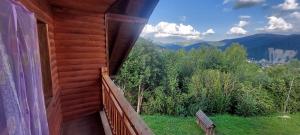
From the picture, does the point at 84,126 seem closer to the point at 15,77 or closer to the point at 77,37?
the point at 77,37

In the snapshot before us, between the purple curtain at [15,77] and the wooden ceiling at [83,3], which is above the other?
the wooden ceiling at [83,3]

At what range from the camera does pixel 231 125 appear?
15477 millimetres

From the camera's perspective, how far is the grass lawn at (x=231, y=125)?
45.9ft

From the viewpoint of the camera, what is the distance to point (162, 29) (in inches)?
2980

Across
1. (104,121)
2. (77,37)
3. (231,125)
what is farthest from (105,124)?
(231,125)

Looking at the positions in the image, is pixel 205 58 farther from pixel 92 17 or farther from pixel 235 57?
pixel 92 17

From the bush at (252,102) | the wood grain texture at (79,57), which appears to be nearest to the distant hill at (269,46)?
the bush at (252,102)

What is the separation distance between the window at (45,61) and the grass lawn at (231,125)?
10.8 metres

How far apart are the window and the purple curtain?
1663 mm

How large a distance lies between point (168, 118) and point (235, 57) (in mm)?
12711

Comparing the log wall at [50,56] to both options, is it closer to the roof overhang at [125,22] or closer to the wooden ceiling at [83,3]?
the wooden ceiling at [83,3]

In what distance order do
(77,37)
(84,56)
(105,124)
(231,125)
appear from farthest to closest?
1. (231,125)
2. (84,56)
3. (77,37)
4. (105,124)

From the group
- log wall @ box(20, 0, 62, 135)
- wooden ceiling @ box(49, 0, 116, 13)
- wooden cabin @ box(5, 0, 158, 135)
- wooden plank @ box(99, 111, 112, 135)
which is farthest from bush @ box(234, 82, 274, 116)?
log wall @ box(20, 0, 62, 135)

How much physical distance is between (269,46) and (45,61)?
95.9m
